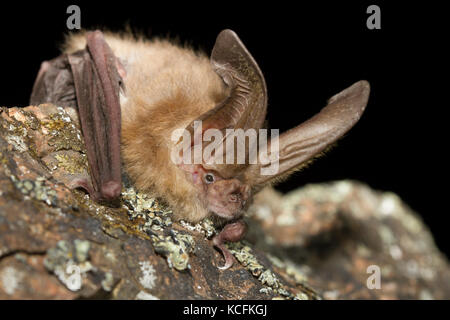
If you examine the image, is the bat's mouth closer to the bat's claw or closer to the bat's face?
the bat's face

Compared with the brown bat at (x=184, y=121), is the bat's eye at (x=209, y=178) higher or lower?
lower

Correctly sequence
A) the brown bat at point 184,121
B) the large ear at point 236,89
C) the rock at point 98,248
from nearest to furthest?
the rock at point 98,248
the large ear at point 236,89
the brown bat at point 184,121

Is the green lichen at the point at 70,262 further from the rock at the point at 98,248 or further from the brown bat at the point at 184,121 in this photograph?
the brown bat at the point at 184,121

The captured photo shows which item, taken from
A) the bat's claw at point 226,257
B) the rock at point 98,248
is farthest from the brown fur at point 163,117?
the bat's claw at point 226,257

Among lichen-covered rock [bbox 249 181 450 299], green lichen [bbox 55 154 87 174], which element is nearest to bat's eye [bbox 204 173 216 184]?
green lichen [bbox 55 154 87 174]

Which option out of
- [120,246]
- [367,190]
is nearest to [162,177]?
[120,246]

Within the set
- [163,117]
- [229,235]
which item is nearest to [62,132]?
[163,117]

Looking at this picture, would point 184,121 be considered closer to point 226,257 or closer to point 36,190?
point 226,257

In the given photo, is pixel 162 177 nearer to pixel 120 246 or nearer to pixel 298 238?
pixel 120 246
